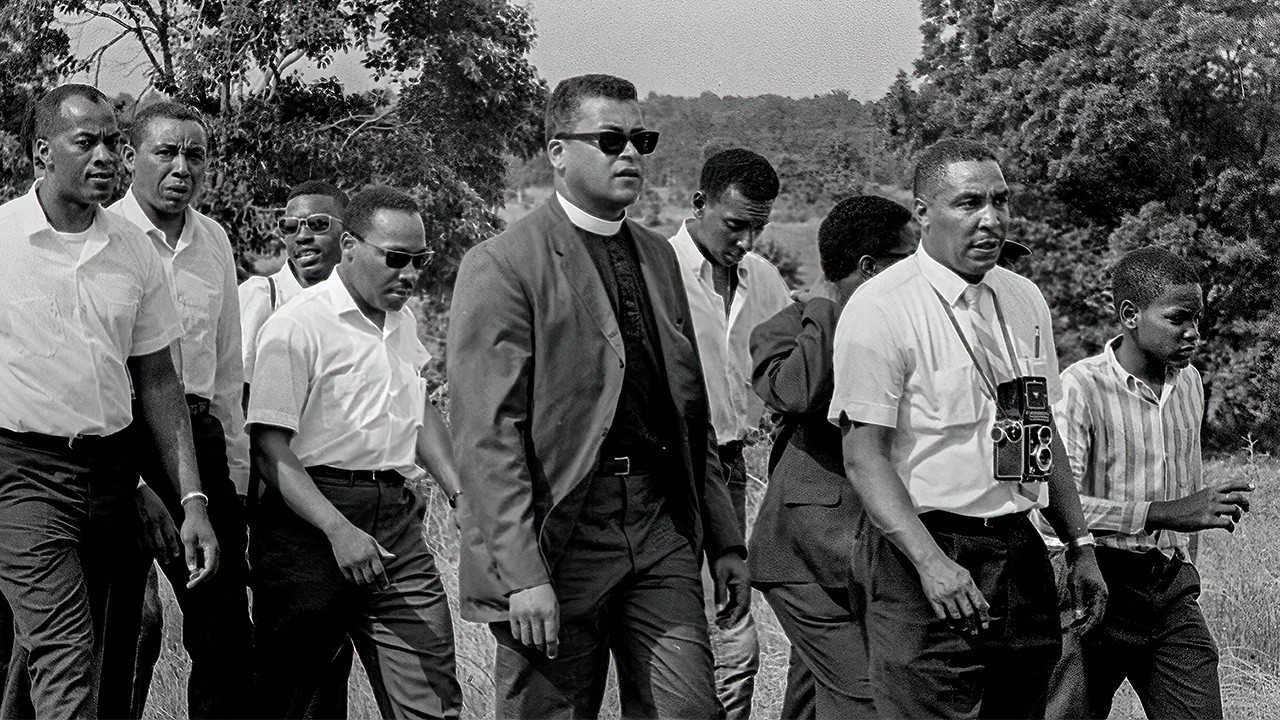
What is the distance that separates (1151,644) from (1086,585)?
952mm

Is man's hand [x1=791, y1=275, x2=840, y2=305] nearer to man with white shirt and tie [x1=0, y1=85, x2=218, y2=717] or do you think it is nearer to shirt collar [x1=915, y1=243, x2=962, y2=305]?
shirt collar [x1=915, y1=243, x2=962, y2=305]

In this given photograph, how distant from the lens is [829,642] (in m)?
5.26

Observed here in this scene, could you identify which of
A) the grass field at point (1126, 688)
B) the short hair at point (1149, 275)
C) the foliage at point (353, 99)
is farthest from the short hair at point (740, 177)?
the foliage at point (353, 99)

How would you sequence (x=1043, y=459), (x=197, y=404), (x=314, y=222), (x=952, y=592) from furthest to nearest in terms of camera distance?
(x=314, y=222), (x=197, y=404), (x=1043, y=459), (x=952, y=592)

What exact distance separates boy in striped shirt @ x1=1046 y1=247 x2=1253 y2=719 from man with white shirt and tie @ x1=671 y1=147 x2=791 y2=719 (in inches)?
50.6

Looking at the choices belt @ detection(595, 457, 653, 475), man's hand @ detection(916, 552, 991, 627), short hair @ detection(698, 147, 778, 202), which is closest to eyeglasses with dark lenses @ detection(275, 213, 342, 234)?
short hair @ detection(698, 147, 778, 202)

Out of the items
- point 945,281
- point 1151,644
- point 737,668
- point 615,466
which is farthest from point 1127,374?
point 615,466

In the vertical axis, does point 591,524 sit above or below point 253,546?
above

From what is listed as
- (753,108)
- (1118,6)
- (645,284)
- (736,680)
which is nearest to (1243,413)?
(1118,6)

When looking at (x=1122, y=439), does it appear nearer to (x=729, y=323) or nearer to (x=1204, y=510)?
(x=1204, y=510)

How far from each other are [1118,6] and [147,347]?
Result: 2431 cm

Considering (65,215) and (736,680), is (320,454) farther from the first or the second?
(736,680)

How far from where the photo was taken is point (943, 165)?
15.0 feet

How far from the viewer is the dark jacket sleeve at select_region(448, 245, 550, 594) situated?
13.3 ft
